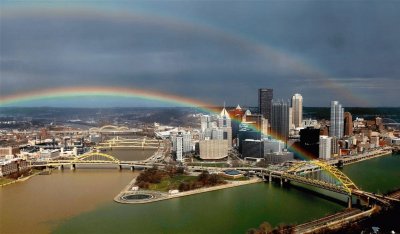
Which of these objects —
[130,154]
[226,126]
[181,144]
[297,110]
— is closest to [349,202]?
[181,144]

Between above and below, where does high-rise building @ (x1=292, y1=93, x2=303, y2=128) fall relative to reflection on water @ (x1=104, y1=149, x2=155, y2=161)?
above

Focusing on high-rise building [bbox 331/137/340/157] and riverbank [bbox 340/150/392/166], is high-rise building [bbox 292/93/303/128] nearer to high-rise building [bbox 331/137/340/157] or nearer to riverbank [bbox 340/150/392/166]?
riverbank [bbox 340/150/392/166]

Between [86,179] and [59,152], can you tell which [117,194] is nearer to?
[86,179]

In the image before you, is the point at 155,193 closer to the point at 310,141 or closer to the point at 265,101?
the point at 310,141

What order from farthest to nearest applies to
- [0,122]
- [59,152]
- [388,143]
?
[0,122] < [388,143] < [59,152]

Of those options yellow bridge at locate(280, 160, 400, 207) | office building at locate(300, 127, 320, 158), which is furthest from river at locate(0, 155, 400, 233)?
office building at locate(300, 127, 320, 158)

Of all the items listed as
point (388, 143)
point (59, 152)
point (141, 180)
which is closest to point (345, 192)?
point (141, 180)
